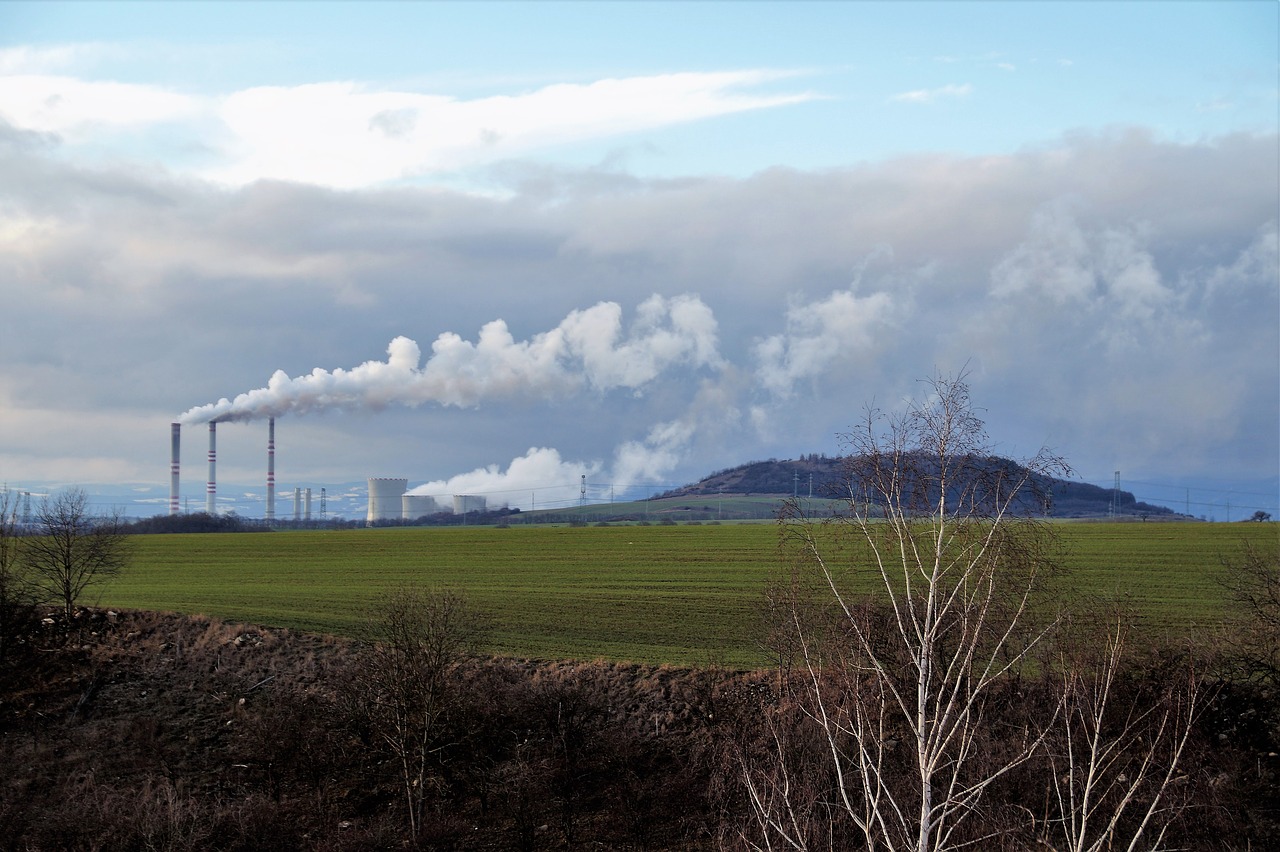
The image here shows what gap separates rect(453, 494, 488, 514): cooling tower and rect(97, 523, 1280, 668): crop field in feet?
203

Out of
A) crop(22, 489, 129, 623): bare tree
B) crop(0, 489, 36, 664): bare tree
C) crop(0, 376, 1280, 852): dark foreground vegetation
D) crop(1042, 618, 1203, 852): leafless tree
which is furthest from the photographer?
crop(22, 489, 129, 623): bare tree

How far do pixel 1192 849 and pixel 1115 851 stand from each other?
295cm

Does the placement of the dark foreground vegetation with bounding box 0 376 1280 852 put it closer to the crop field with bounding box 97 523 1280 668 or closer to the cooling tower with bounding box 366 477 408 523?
the crop field with bounding box 97 523 1280 668

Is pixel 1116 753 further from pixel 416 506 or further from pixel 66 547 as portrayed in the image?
pixel 416 506

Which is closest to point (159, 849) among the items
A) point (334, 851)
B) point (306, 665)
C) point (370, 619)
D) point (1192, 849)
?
point (334, 851)

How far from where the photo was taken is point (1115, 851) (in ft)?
93.5

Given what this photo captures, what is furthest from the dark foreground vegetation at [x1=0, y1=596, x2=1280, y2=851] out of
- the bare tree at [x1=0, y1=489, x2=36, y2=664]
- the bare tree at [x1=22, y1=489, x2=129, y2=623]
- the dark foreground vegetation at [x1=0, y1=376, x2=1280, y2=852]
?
the bare tree at [x1=22, y1=489, x2=129, y2=623]

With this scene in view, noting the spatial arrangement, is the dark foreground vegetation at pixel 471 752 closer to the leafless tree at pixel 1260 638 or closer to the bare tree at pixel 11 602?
the leafless tree at pixel 1260 638

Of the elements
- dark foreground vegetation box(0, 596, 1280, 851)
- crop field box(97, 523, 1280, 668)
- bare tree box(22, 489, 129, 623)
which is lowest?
dark foreground vegetation box(0, 596, 1280, 851)

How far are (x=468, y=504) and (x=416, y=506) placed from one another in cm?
1192

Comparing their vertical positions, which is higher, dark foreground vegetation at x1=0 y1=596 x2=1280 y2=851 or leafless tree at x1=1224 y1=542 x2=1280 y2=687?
leafless tree at x1=1224 y1=542 x2=1280 y2=687

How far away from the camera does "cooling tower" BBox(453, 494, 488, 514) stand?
179 m

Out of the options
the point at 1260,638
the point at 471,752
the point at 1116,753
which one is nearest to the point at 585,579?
the point at 471,752

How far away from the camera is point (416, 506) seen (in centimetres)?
17362
